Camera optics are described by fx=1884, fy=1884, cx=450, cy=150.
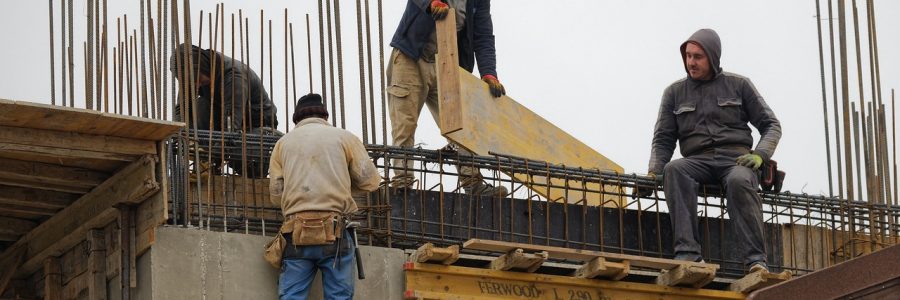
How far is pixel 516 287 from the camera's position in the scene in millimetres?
14656

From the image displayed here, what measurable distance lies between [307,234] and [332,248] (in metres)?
0.23

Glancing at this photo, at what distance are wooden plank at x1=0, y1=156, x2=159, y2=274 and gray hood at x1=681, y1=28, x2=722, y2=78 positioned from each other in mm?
5264

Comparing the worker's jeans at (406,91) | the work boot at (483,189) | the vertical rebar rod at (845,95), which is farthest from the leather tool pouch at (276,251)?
the vertical rebar rod at (845,95)

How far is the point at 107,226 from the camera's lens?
554 inches

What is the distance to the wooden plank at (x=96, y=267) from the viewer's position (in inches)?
546

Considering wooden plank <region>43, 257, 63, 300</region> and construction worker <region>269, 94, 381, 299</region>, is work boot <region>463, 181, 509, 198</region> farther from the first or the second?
wooden plank <region>43, 257, 63, 300</region>

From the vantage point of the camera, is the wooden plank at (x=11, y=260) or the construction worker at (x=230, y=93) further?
the construction worker at (x=230, y=93)

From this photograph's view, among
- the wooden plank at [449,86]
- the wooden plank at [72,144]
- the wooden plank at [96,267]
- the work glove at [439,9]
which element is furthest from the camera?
the work glove at [439,9]

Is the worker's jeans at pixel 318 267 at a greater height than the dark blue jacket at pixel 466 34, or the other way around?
the dark blue jacket at pixel 466 34

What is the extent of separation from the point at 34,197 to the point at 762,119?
6.27 metres

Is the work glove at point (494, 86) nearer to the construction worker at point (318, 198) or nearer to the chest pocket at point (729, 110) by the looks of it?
the chest pocket at point (729, 110)

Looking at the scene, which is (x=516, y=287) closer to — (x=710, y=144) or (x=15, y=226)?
(x=710, y=144)

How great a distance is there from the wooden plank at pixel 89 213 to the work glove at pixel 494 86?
376cm

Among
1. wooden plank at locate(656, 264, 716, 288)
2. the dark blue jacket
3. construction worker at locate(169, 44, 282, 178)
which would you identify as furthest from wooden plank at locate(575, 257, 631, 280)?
construction worker at locate(169, 44, 282, 178)
